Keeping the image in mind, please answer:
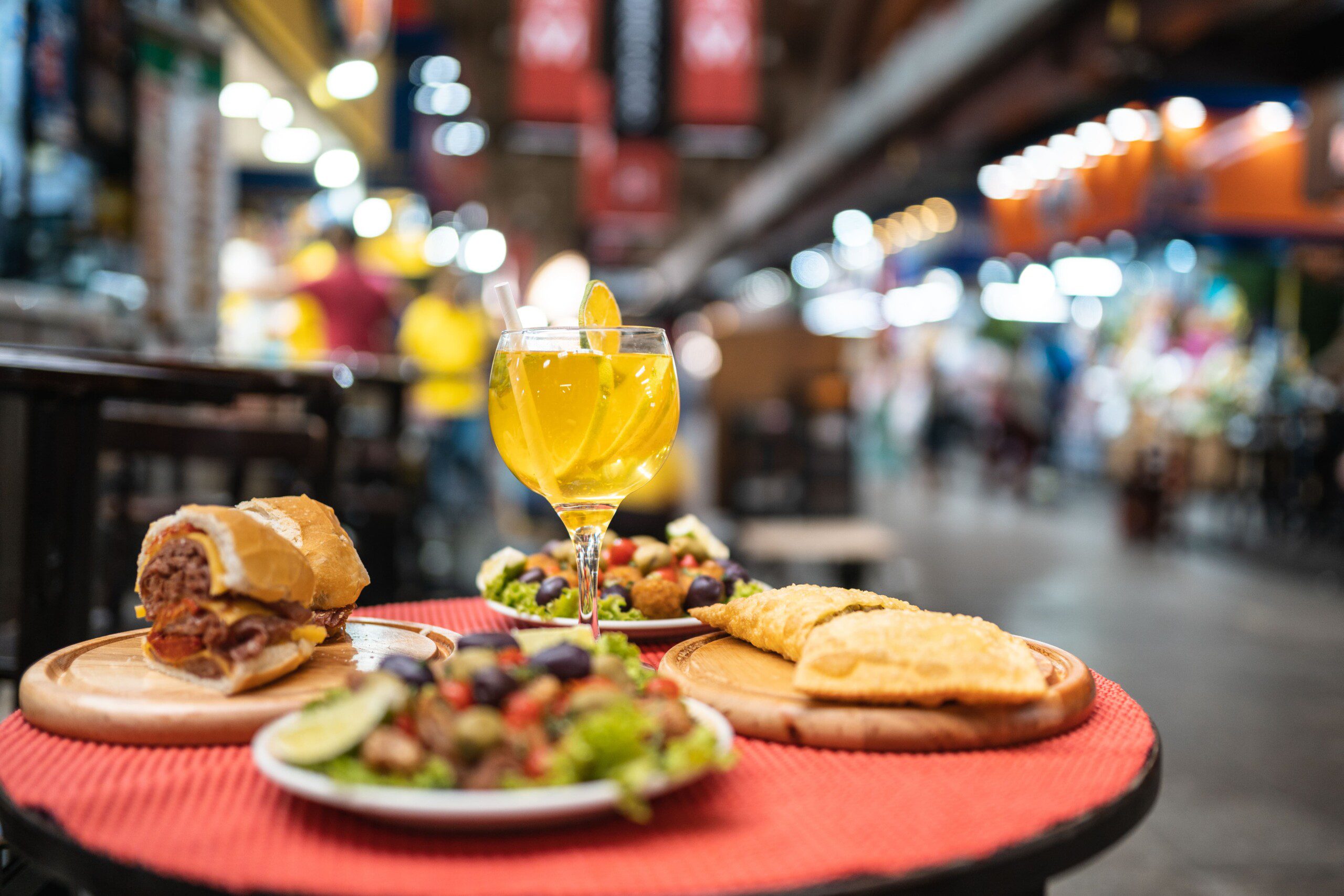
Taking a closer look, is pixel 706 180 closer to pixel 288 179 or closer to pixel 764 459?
pixel 288 179

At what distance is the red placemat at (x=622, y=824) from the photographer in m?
0.60

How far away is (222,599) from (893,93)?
9.71 m

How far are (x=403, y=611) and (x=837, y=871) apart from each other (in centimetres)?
84

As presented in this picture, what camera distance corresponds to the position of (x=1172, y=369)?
14.5 m

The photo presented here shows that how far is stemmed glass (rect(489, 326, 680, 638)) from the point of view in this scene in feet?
3.32

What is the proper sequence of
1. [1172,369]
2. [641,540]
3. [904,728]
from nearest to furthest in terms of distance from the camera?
1. [904,728]
2. [641,540]
3. [1172,369]

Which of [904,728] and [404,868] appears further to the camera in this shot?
[904,728]

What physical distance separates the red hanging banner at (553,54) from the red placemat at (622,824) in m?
7.30

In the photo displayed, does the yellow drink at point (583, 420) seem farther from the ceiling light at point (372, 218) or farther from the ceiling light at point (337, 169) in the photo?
the ceiling light at point (372, 218)

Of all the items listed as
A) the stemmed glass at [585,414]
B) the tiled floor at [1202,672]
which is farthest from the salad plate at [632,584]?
the tiled floor at [1202,672]

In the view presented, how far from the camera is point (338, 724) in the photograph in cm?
69

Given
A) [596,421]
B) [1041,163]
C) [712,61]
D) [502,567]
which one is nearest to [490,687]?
[596,421]

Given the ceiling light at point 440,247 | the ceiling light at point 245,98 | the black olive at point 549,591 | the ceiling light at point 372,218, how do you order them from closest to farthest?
1. the black olive at point 549,591
2. the ceiling light at point 245,98
3. the ceiling light at point 372,218
4. the ceiling light at point 440,247

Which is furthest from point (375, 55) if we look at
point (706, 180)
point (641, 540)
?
point (706, 180)
